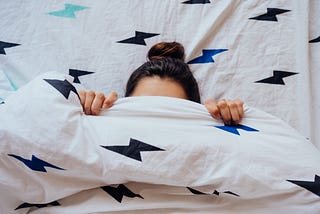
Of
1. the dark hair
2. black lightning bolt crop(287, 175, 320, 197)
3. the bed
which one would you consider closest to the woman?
the dark hair

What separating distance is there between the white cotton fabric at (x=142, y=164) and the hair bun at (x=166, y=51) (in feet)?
1.16

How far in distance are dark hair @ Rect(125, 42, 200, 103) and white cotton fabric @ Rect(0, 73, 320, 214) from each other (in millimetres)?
247

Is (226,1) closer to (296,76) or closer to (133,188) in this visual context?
(296,76)

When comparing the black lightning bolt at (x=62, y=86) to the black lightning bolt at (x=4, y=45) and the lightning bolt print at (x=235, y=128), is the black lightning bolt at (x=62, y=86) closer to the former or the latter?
the lightning bolt print at (x=235, y=128)

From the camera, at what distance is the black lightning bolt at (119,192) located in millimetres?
632

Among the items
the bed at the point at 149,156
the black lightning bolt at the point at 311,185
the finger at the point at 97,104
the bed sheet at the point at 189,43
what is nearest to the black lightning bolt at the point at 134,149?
the bed at the point at 149,156

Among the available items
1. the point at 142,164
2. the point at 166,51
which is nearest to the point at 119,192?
the point at 142,164

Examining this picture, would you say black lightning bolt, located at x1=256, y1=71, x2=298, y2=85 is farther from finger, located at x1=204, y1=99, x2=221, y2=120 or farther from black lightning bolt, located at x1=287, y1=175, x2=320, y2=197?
black lightning bolt, located at x1=287, y1=175, x2=320, y2=197

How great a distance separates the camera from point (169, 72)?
2.93 ft

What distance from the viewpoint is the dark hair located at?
89 centimetres

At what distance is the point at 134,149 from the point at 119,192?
0.09 metres

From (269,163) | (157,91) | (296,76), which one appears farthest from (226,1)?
(269,163)

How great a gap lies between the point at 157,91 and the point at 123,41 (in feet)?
0.82

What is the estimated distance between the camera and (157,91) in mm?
851
